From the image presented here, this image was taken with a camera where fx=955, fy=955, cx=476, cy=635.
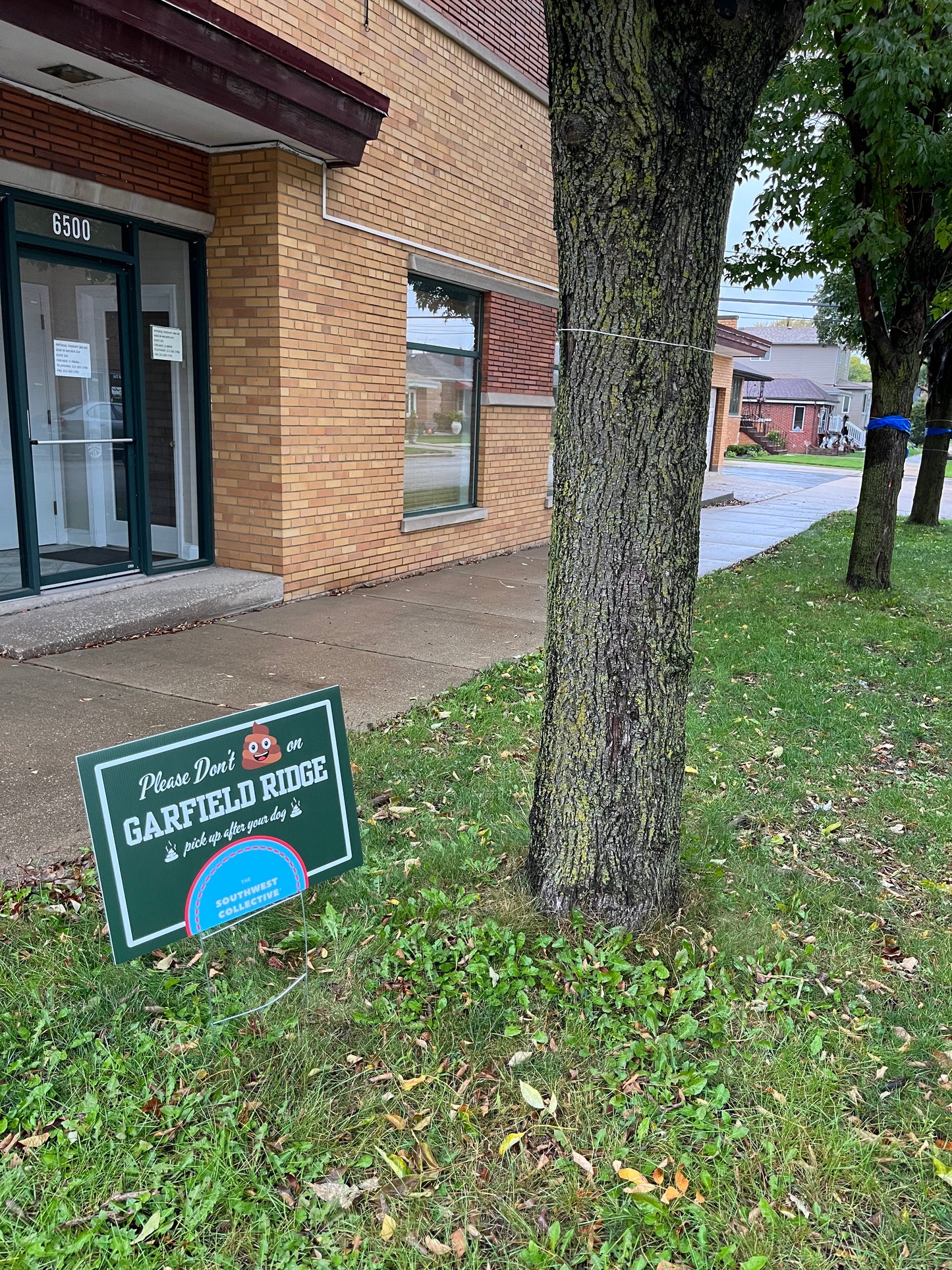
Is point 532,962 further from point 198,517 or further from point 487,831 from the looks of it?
point 198,517

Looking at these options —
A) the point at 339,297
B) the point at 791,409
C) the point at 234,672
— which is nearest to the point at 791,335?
the point at 791,409

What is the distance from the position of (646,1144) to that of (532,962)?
0.71m

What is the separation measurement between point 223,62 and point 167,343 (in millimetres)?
2239

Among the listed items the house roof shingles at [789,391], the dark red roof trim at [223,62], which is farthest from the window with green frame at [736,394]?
the dark red roof trim at [223,62]

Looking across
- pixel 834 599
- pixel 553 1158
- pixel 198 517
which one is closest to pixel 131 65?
pixel 198 517

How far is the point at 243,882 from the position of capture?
2.74 metres

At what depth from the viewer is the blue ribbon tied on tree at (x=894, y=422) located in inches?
357

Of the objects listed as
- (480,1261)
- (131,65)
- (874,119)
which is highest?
(874,119)

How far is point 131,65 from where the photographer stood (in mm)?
5402

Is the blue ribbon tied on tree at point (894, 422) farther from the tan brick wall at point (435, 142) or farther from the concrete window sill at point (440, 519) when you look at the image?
the tan brick wall at point (435, 142)

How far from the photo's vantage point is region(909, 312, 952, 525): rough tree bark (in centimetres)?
1584

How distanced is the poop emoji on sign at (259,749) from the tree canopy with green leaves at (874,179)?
6.97m

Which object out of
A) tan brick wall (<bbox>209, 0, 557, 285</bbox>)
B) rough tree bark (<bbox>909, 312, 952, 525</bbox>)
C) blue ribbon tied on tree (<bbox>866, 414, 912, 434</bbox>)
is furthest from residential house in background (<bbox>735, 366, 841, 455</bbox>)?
blue ribbon tied on tree (<bbox>866, 414, 912, 434</bbox>)

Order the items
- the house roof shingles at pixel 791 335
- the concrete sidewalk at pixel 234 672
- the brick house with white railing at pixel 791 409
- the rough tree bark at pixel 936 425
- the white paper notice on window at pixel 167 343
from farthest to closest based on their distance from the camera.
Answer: the house roof shingles at pixel 791 335
the brick house with white railing at pixel 791 409
the rough tree bark at pixel 936 425
the white paper notice on window at pixel 167 343
the concrete sidewalk at pixel 234 672
